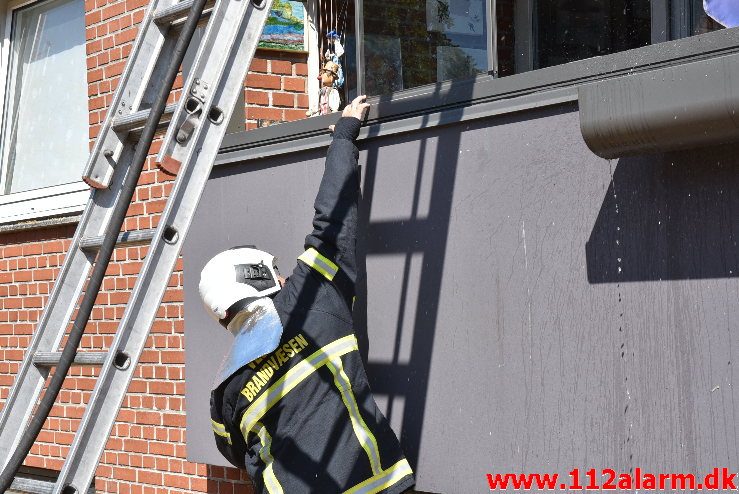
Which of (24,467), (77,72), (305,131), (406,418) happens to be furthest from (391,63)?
(24,467)

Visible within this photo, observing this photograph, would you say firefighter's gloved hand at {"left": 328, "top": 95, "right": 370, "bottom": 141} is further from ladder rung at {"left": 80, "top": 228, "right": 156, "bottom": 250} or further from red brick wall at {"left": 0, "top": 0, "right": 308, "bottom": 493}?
red brick wall at {"left": 0, "top": 0, "right": 308, "bottom": 493}

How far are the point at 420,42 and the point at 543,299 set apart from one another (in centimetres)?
218

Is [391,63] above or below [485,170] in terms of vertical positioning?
above

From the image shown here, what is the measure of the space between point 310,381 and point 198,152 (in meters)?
0.97

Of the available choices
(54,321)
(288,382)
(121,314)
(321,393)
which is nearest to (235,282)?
(288,382)

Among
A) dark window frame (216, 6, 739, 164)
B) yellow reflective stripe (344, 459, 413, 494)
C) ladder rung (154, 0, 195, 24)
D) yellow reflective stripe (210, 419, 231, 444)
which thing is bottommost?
yellow reflective stripe (344, 459, 413, 494)

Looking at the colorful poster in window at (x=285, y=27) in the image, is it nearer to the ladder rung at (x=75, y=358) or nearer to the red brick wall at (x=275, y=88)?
the red brick wall at (x=275, y=88)

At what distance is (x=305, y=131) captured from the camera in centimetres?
507

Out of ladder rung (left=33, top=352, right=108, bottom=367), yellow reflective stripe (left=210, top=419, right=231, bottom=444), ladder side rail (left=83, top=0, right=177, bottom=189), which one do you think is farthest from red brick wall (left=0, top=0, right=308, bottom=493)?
ladder rung (left=33, top=352, right=108, bottom=367)

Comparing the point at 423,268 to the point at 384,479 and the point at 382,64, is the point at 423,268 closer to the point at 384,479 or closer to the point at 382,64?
the point at 384,479

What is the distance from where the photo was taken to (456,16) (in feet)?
18.8

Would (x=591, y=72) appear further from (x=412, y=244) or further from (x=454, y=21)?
(x=454, y=21)

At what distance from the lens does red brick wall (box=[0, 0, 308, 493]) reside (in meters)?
6.14

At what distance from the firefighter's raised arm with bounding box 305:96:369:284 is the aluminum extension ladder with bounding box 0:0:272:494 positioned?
60 cm
